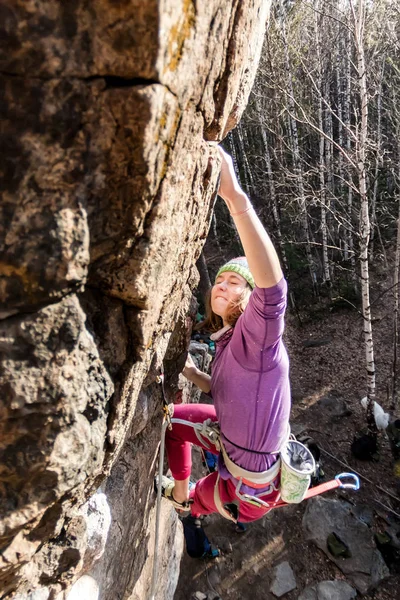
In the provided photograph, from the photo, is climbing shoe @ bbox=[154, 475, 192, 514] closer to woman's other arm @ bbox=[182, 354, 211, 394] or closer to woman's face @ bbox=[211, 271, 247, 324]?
woman's other arm @ bbox=[182, 354, 211, 394]

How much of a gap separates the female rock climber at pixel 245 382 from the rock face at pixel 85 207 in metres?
0.43

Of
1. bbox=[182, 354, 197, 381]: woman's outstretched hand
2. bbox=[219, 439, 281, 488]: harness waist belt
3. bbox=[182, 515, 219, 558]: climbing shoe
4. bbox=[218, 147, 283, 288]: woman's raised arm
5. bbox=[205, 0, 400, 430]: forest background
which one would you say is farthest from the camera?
bbox=[205, 0, 400, 430]: forest background

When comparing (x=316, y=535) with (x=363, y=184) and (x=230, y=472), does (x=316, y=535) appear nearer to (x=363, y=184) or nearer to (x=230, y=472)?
(x=230, y=472)

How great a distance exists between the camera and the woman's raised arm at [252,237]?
2006mm

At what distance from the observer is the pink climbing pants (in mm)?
3400

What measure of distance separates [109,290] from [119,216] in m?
0.34

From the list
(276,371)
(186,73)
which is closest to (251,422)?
(276,371)

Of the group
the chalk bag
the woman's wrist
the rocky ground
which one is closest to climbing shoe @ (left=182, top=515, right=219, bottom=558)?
the rocky ground

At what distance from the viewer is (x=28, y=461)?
154cm

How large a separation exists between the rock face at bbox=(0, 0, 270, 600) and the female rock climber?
0.43m

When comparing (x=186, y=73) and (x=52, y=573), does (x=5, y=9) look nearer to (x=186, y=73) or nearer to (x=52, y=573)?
(x=186, y=73)

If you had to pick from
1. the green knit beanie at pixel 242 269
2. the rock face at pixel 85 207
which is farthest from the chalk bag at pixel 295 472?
the rock face at pixel 85 207

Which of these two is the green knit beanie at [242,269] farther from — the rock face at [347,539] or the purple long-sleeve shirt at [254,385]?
the rock face at [347,539]

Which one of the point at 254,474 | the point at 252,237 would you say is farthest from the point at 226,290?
the point at 254,474
